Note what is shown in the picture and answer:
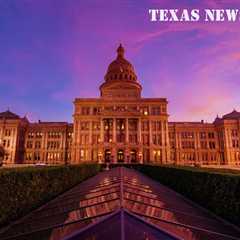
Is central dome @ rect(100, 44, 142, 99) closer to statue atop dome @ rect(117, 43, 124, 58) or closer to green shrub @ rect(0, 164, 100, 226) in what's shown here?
statue atop dome @ rect(117, 43, 124, 58)

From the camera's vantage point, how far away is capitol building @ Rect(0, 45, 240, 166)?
7026 cm

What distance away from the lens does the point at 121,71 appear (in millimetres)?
93750

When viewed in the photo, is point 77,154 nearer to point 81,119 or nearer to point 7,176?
point 81,119

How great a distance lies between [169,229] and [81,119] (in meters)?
73.0

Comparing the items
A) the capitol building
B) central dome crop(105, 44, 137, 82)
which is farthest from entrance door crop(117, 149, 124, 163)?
central dome crop(105, 44, 137, 82)

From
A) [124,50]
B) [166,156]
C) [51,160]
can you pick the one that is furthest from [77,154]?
[124,50]

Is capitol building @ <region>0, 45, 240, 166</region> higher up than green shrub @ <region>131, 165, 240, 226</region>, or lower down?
higher up

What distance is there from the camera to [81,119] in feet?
247

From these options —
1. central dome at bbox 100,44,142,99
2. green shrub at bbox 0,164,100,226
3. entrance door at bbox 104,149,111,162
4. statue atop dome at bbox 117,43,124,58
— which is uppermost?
statue atop dome at bbox 117,43,124,58

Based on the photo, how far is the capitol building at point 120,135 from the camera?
70256mm

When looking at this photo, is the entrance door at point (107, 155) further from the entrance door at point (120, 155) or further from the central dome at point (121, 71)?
the central dome at point (121, 71)

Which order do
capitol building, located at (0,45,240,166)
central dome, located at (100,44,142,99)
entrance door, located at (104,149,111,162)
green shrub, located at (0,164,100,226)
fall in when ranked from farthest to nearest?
central dome, located at (100,44,142,99) → capitol building, located at (0,45,240,166) → entrance door, located at (104,149,111,162) → green shrub, located at (0,164,100,226)

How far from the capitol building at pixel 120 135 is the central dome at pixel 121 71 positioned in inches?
16.7

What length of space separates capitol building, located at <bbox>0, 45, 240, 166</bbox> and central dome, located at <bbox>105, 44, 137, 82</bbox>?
0.43 meters
